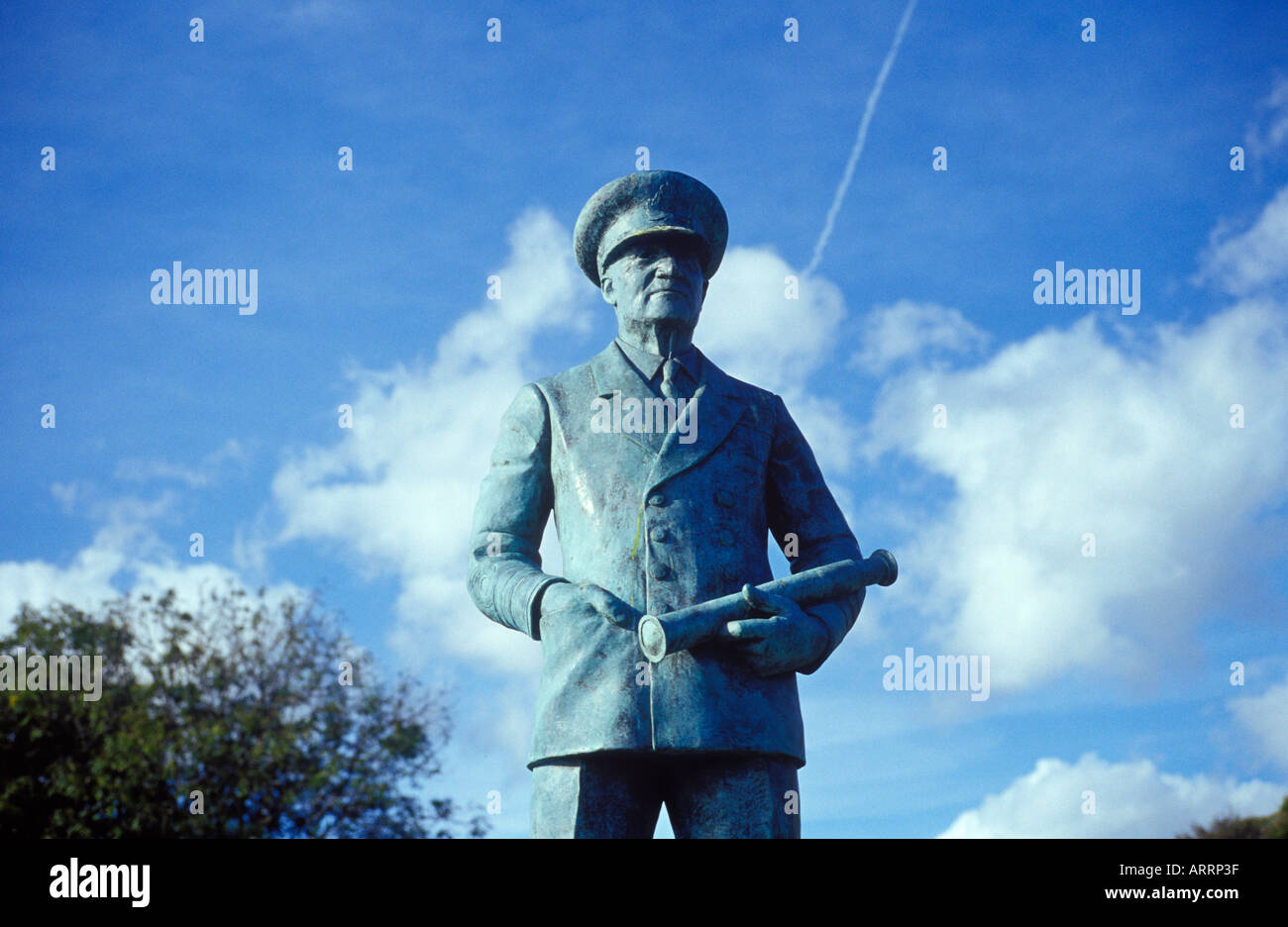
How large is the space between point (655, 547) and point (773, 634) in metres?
0.66

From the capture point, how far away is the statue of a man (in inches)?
240

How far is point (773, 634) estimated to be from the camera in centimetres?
607

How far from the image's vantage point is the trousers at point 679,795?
6109 millimetres

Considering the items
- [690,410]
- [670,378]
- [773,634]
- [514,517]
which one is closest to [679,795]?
[773,634]

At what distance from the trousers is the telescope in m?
0.50

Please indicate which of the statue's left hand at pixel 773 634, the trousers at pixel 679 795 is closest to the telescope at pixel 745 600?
the statue's left hand at pixel 773 634

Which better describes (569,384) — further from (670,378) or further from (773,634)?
(773,634)

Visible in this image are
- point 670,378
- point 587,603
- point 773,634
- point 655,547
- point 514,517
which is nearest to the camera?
point 773,634
